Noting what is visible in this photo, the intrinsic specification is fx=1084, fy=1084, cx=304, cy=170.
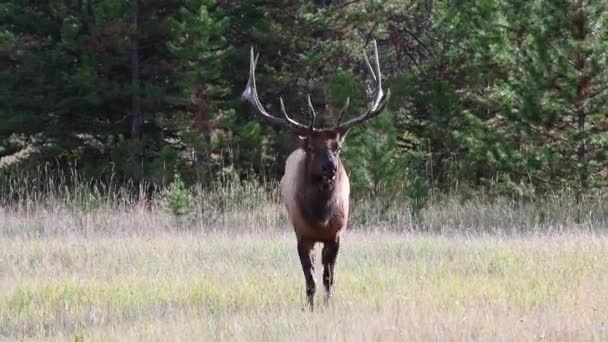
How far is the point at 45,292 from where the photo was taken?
9477 mm

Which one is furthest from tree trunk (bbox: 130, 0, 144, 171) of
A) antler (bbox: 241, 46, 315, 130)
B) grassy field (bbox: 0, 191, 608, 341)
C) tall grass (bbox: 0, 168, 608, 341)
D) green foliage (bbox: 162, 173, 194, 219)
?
antler (bbox: 241, 46, 315, 130)

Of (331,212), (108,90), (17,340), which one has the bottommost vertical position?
(17,340)

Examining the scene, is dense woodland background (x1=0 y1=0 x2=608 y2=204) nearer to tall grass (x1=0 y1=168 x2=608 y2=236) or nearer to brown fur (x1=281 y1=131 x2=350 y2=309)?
tall grass (x1=0 y1=168 x2=608 y2=236)

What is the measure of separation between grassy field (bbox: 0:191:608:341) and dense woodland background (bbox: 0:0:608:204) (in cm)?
225

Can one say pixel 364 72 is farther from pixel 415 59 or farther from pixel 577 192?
pixel 577 192

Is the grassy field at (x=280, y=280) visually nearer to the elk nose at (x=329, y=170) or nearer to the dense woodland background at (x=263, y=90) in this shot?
the elk nose at (x=329, y=170)

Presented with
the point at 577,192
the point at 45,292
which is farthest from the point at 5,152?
the point at 45,292

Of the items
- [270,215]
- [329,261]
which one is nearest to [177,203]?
[270,215]

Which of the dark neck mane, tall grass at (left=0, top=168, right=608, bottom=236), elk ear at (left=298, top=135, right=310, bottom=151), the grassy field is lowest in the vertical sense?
the grassy field

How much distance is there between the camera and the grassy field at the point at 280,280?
718cm

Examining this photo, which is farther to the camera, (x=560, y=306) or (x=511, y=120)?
(x=511, y=120)

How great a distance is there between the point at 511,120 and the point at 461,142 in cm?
162

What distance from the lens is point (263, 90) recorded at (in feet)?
69.0

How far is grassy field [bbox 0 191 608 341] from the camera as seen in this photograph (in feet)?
23.6
